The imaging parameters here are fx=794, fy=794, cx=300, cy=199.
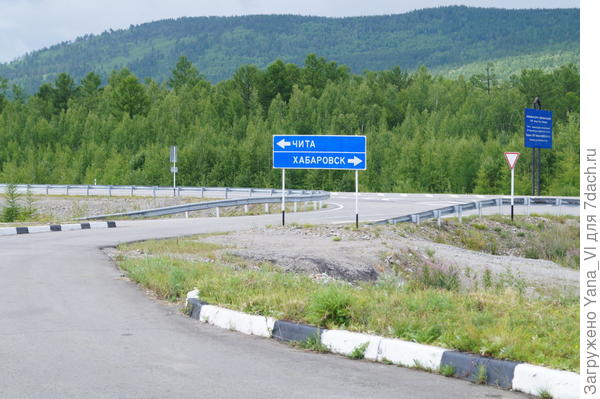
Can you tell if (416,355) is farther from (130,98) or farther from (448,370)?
(130,98)

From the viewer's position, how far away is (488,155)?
79.2 metres

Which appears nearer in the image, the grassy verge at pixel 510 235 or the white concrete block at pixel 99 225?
the white concrete block at pixel 99 225

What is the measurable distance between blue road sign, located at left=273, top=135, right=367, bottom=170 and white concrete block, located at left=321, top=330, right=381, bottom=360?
56.1 feet

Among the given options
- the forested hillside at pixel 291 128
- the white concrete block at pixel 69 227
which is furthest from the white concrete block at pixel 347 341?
the forested hillside at pixel 291 128

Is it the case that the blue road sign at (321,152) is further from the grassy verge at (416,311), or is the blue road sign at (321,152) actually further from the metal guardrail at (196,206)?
the grassy verge at (416,311)

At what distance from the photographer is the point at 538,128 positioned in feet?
155

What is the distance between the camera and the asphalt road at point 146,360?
6.69 m

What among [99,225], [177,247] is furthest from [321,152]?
[99,225]

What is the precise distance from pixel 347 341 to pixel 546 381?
92.4 inches

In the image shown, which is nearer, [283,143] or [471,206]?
[283,143]
